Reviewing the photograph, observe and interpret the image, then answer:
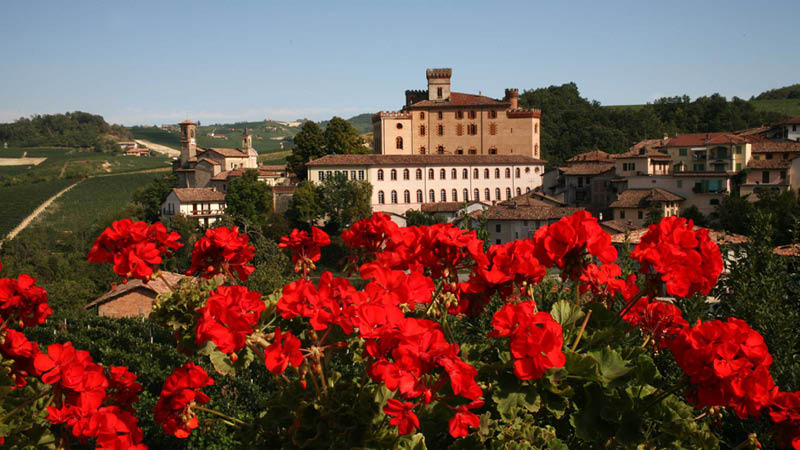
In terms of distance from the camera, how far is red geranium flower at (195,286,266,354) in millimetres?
2689

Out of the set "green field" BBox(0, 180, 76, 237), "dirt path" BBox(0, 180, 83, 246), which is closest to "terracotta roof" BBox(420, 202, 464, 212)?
"dirt path" BBox(0, 180, 83, 246)

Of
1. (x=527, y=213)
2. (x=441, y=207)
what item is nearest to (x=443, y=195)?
(x=441, y=207)

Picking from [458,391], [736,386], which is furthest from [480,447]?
[736,386]

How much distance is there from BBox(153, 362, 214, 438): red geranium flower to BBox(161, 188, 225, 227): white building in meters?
63.7

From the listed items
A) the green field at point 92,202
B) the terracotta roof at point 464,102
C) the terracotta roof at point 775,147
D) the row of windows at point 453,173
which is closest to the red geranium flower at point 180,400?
the row of windows at point 453,173

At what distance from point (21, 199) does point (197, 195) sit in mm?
28132

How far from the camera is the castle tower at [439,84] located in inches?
3157

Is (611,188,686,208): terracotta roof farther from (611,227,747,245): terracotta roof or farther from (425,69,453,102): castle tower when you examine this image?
(425,69,453,102): castle tower

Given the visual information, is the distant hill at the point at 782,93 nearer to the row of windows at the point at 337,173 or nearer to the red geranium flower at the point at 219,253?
the row of windows at the point at 337,173

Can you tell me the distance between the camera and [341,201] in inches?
2414

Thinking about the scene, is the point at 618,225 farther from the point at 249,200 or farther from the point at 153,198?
the point at 153,198

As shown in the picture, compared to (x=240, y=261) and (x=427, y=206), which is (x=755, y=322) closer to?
(x=240, y=261)

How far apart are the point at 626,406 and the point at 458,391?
3.95 ft

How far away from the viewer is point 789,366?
7465 millimetres
